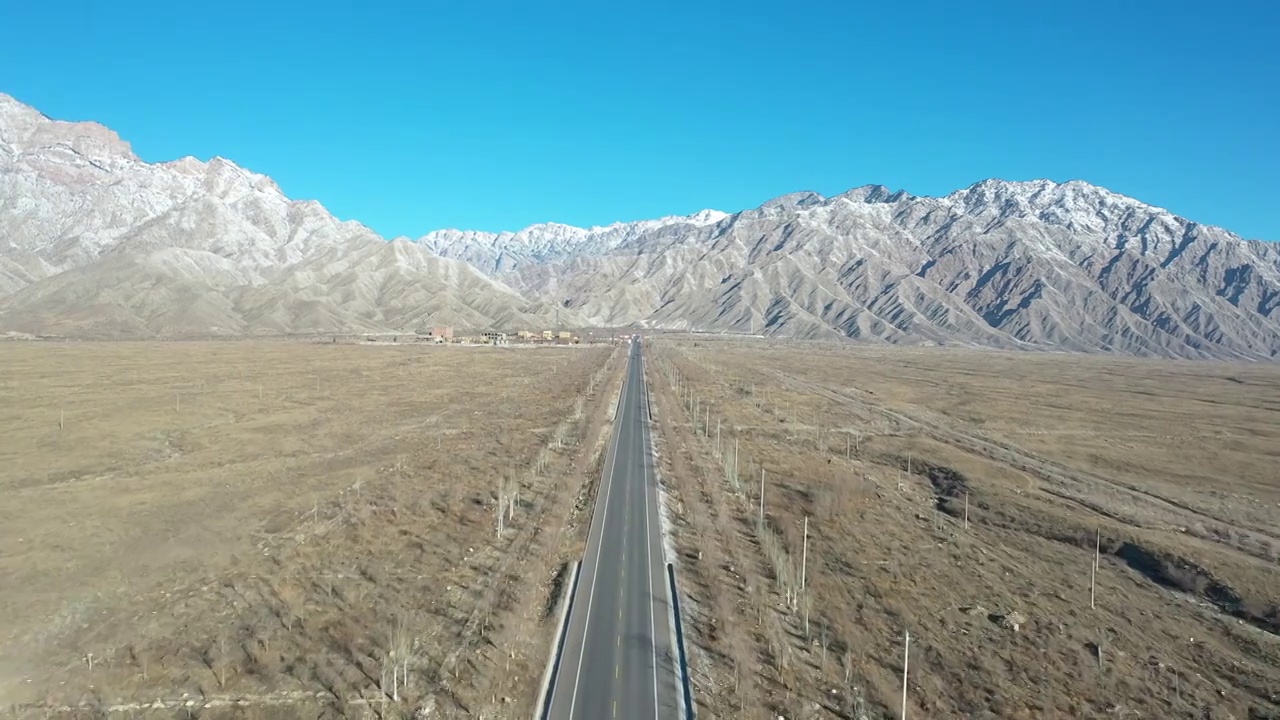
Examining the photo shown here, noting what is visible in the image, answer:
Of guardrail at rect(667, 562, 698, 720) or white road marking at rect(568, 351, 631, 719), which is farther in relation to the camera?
white road marking at rect(568, 351, 631, 719)

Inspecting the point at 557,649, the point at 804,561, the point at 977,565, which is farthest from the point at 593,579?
the point at 977,565

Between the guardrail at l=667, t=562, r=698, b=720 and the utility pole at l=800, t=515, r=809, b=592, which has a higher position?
the utility pole at l=800, t=515, r=809, b=592

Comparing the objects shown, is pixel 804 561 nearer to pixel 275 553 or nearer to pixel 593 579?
pixel 593 579

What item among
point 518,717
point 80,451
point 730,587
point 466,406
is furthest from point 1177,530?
point 80,451

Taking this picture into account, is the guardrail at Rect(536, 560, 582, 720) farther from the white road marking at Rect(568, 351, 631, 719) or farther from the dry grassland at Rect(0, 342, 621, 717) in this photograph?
the white road marking at Rect(568, 351, 631, 719)

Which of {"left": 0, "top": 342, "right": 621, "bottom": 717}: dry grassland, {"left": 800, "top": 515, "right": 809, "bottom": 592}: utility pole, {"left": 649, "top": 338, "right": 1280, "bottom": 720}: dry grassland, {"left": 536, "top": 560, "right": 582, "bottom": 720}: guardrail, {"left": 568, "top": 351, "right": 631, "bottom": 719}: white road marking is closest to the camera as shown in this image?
{"left": 536, "top": 560, "right": 582, "bottom": 720}: guardrail

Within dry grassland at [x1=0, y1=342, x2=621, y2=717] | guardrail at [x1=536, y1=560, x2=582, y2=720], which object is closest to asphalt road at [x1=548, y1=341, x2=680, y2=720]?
guardrail at [x1=536, y1=560, x2=582, y2=720]

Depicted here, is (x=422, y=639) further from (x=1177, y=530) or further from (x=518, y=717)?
(x=1177, y=530)
